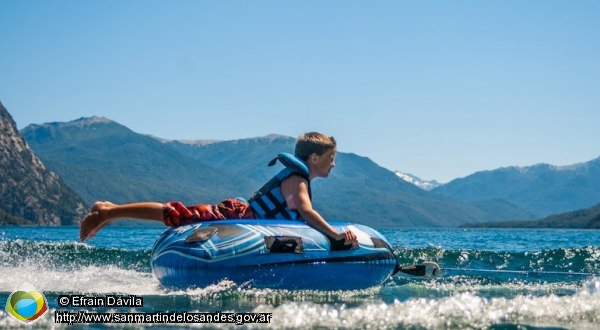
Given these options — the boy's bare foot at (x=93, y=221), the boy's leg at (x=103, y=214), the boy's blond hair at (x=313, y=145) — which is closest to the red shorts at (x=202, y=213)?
the boy's leg at (x=103, y=214)

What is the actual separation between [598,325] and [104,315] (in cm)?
482

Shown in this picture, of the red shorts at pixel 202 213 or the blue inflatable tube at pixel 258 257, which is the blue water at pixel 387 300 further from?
the red shorts at pixel 202 213

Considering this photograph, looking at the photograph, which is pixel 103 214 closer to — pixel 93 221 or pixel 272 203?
pixel 93 221

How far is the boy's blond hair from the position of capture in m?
10.7

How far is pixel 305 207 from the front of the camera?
1027 centimetres

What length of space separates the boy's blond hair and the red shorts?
1.12 meters

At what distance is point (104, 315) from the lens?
7.55 meters

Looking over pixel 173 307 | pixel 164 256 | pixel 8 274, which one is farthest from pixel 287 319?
pixel 8 274

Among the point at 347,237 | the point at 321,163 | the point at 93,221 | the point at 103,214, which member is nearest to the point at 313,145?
the point at 321,163

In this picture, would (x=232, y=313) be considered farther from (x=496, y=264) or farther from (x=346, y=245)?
(x=496, y=264)

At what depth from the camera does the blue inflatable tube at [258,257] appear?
32.5 feet

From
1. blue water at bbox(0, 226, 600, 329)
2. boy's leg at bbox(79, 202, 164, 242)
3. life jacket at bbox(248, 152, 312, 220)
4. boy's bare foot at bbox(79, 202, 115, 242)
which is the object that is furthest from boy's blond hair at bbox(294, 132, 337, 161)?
boy's bare foot at bbox(79, 202, 115, 242)

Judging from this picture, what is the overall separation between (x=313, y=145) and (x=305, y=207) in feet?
3.16

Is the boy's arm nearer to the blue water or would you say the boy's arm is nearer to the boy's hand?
the boy's hand
